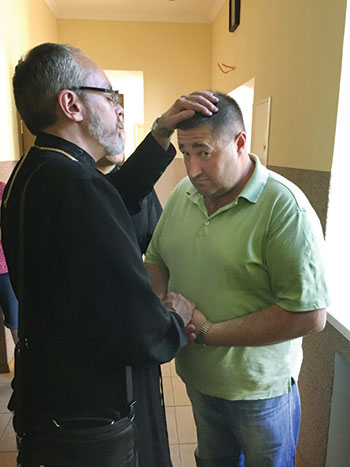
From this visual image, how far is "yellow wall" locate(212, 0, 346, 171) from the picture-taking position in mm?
1393

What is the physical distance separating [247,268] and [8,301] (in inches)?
72.8

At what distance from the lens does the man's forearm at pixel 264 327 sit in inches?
36.1

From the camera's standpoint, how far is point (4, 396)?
2.32m

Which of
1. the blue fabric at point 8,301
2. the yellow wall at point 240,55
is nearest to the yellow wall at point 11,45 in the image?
the yellow wall at point 240,55

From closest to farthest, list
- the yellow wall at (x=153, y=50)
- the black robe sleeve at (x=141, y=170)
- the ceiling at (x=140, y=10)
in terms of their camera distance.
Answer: the black robe sleeve at (x=141, y=170), the ceiling at (x=140, y=10), the yellow wall at (x=153, y=50)

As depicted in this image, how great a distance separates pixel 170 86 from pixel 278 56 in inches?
103

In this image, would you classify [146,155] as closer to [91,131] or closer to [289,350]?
[91,131]

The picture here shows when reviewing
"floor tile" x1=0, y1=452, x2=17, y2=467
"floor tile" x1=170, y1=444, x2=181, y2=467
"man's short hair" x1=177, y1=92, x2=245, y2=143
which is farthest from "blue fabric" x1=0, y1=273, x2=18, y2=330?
"man's short hair" x1=177, y1=92, x2=245, y2=143

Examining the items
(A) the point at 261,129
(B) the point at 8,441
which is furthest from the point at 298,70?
(B) the point at 8,441

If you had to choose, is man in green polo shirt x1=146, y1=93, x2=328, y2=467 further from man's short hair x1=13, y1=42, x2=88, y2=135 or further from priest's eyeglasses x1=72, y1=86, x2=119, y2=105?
man's short hair x1=13, y1=42, x2=88, y2=135

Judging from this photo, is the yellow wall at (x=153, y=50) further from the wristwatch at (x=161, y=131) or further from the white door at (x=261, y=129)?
the wristwatch at (x=161, y=131)

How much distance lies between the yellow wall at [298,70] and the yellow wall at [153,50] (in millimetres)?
1785

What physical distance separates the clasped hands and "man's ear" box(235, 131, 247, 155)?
46cm

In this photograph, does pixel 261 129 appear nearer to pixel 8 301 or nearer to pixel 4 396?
pixel 8 301
